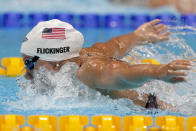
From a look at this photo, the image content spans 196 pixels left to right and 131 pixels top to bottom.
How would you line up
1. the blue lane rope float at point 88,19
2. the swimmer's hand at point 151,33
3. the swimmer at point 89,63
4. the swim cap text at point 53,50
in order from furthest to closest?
1. the blue lane rope float at point 88,19
2. the swimmer's hand at point 151,33
3. the swim cap text at point 53,50
4. the swimmer at point 89,63

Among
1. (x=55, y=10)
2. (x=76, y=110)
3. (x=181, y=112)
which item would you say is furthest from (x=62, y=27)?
(x=55, y=10)

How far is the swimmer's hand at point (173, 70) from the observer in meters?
2.24

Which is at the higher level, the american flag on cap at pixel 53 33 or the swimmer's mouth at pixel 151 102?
the american flag on cap at pixel 53 33

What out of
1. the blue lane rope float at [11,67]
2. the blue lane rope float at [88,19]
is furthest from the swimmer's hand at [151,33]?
the blue lane rope float at [88,19]

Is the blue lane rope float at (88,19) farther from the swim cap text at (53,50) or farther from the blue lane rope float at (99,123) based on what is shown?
the blue lane rope float at (99,123)

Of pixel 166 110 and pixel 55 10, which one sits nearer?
pixel 166 110

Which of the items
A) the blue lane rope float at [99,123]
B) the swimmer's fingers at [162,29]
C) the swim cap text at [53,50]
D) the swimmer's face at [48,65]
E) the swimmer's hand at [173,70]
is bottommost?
the blue lane rope float at [99,123]

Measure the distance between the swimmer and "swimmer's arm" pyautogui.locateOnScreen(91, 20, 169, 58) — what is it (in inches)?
0.8

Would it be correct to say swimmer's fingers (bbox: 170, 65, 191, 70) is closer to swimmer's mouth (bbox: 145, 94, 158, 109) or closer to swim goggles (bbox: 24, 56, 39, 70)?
swimmer's mouth (bbox: 145, 94, 158, 109)

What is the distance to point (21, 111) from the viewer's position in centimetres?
306

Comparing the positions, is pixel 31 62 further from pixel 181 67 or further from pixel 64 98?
pixel 181 67

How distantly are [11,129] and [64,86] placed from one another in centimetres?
59

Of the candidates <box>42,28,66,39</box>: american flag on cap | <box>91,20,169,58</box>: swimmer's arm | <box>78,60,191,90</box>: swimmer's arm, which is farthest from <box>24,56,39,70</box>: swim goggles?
<box>91,20,169,58</box>: swimmer's arm

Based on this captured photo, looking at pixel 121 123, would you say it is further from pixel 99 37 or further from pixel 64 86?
pixel 99 37
